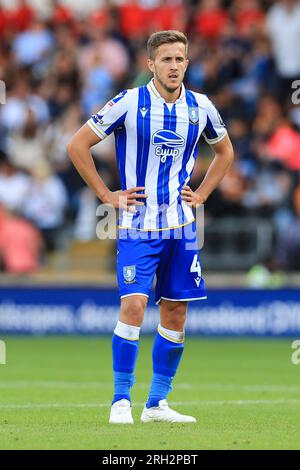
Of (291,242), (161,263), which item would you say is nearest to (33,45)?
(291,242)

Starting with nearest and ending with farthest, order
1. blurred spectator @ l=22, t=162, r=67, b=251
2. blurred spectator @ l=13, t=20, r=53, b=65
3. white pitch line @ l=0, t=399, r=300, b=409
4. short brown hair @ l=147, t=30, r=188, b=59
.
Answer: short brown hair @ l=147, t=30, r=188, b=59 → white pitch line @ l=0, t=399, r=300, b=409 → blurred spectator @ l=22, t=162, r=67, b=251 → blurred spectator @ l=13, t=20, r=53, b=65

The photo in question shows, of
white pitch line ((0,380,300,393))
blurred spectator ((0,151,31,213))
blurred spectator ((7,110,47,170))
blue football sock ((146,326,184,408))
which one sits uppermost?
blurred spectator ((7,110,47,170))

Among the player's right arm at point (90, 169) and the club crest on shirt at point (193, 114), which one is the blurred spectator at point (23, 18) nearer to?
the club crest on shirt at point (193, 114)

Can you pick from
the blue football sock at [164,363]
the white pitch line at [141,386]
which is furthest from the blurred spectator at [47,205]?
the blue football sock at [164,363]

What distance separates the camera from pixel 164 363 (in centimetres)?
891

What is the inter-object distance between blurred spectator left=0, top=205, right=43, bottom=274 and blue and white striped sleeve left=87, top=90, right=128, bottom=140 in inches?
400

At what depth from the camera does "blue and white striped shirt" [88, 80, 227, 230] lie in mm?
8617

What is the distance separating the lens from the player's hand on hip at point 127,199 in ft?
28.1

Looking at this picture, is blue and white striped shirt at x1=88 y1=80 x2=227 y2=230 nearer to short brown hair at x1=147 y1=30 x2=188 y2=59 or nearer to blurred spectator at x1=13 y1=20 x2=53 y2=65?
short brown hair at x1=147 y1=30 x2=188 y2=59

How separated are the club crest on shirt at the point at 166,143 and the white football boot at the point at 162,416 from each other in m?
1.81

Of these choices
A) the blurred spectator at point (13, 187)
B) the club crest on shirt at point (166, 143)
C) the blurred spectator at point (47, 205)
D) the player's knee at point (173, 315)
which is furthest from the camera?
the blurred spectator at point (13, 187)

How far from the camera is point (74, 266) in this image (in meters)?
19.3

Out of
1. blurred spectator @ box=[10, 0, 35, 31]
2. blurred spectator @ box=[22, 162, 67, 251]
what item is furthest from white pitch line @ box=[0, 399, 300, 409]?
blurred spectator @ box=[10, 0, 35, 31]
